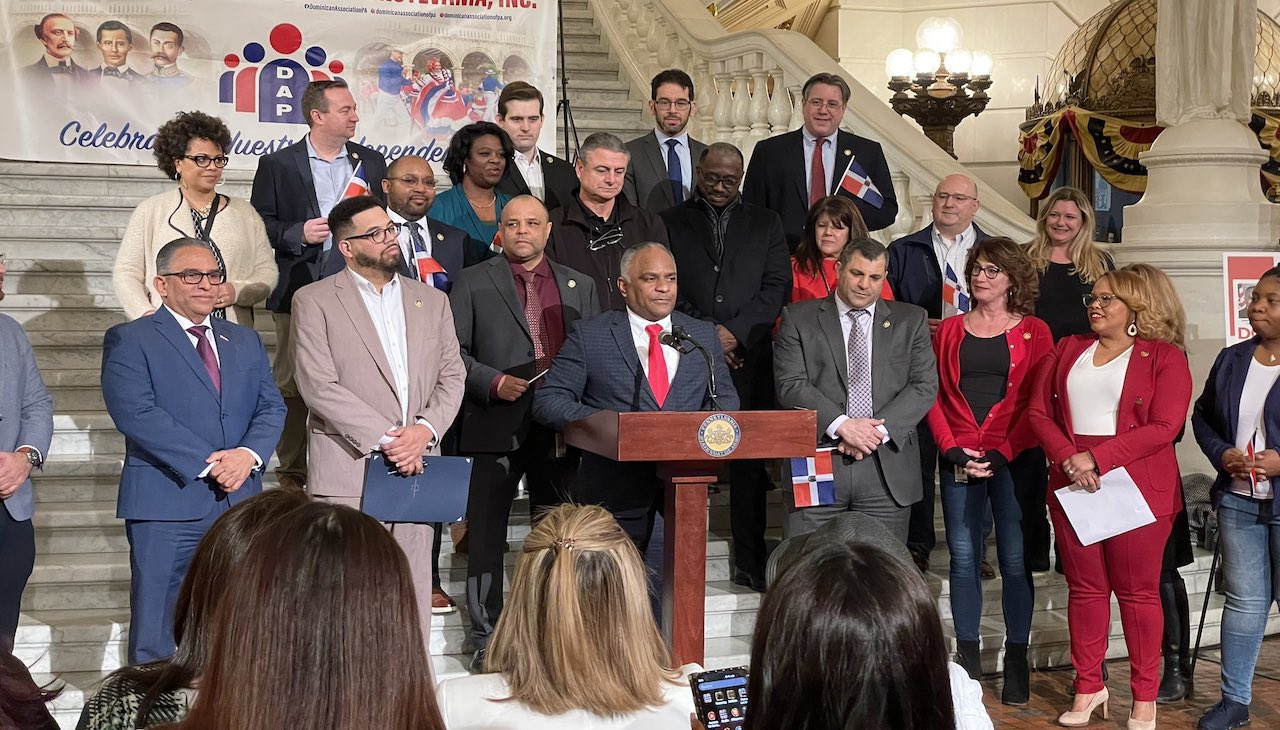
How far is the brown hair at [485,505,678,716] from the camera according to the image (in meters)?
2.69

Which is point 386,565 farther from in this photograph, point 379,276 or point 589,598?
point 379,276

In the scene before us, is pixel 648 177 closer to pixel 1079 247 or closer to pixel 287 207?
pixel 287 207

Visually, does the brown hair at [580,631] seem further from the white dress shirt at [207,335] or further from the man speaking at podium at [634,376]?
the man speaking at podium at [634,376]

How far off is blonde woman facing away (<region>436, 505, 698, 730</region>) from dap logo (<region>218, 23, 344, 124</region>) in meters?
5.82

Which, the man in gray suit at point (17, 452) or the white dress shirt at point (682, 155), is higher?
the white dress shirt at point (682, 155)

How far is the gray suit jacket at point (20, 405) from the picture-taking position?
4562 millimetres

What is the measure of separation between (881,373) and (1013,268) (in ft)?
2.20

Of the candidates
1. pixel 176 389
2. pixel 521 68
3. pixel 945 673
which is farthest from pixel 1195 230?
→ pixel 945 673

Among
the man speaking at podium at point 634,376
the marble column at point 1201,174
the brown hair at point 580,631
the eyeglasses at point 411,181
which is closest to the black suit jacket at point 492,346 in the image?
the man speaking at podium at point 634,376

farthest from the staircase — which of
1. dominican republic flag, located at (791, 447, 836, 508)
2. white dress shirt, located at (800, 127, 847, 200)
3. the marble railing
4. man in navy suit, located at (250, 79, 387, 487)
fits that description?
the marble railing

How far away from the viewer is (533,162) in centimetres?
633

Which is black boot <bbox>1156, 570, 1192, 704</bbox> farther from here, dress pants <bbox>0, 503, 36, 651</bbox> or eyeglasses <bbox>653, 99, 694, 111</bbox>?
dress pants <bbox>0, 503, 36, 651</bbox>

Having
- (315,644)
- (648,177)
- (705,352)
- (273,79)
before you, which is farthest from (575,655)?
(273,79)

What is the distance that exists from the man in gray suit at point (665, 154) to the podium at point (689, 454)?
84.3 inches
